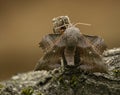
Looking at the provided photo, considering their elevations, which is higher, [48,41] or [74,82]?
[48,41]

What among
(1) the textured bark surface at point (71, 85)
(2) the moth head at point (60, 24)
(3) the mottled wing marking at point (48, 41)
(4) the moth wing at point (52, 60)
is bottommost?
(1) the textured bark surface at point (71, 85)

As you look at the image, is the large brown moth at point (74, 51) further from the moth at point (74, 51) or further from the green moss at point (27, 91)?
the green moss at point (27, 91)

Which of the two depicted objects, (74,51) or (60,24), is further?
(60,24)

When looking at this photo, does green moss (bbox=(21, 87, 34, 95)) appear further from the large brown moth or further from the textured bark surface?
the large brown moth

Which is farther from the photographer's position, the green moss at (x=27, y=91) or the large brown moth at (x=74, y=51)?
the green moss at (x=27, y=91)

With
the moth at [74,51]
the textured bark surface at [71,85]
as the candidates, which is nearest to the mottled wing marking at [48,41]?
the moth at [74,51]

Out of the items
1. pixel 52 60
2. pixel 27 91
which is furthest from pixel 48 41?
pixel 27 91

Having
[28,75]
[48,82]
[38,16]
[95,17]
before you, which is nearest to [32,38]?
[38,16]

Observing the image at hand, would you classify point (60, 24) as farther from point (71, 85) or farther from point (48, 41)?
point (71, 85)
